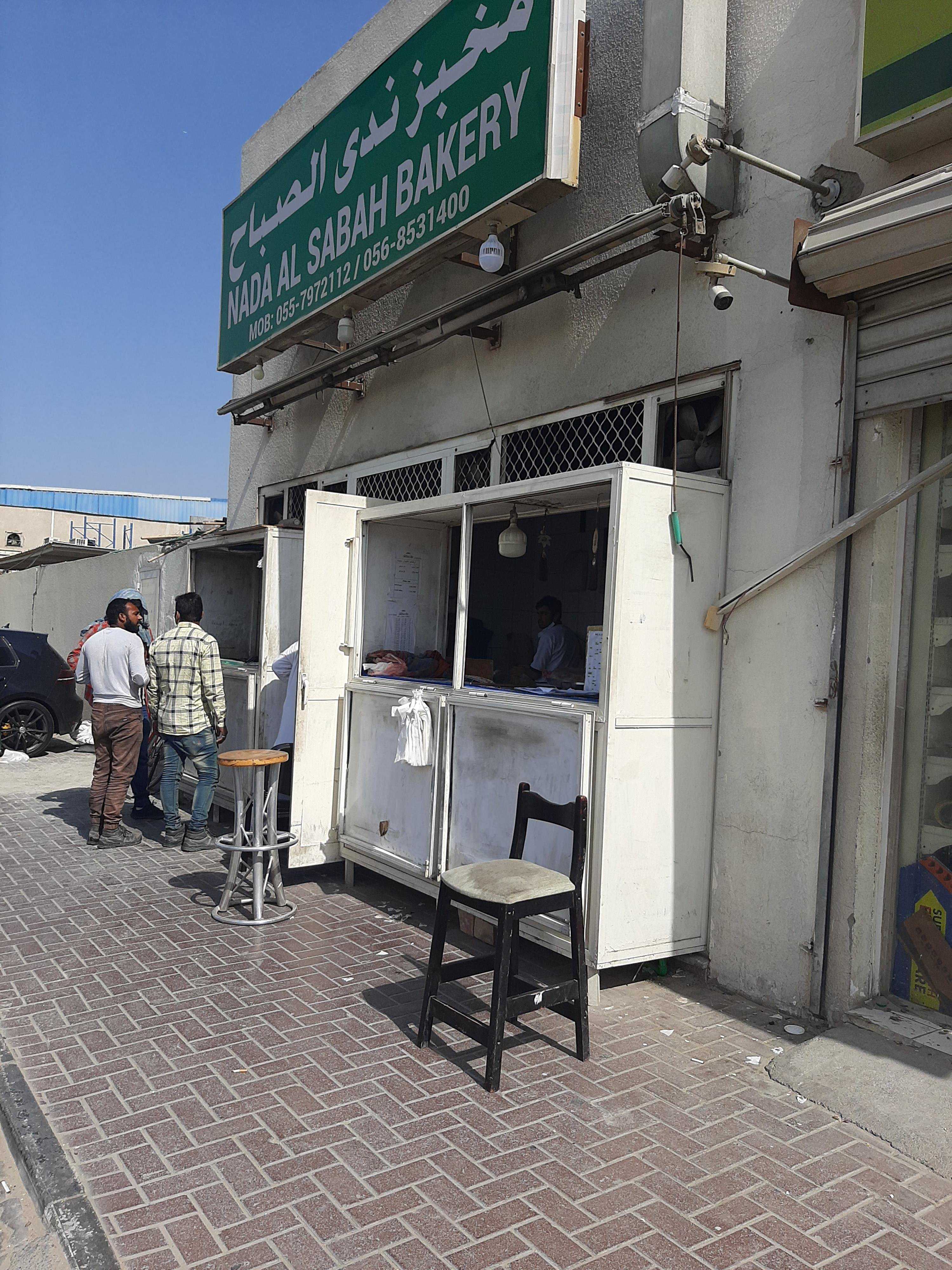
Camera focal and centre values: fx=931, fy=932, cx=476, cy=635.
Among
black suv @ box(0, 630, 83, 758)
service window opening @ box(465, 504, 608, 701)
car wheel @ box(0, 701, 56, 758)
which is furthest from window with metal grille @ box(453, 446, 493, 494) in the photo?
car wheel @ box(0, 701, 56, 758)

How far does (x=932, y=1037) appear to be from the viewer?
13.0 feet

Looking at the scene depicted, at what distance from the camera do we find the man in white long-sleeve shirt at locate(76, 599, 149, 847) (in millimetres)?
7281

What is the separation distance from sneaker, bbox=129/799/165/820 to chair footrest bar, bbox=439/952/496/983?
5.10m

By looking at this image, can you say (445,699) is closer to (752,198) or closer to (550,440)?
(550,440)

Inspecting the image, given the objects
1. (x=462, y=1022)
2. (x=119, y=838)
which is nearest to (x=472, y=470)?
(x=119, y=838)

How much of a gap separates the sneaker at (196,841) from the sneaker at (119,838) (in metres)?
0.41

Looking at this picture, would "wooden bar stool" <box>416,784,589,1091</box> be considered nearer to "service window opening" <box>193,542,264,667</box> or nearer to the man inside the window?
the man inside the window

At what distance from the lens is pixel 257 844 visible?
5.79 meters

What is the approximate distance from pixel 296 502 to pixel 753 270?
638 cm

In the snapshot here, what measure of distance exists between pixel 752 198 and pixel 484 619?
6.88 meters

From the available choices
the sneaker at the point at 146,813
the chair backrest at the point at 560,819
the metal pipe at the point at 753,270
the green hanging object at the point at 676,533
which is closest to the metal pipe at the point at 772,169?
the metal pipe at the point at 753,270

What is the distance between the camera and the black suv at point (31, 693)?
1167cm

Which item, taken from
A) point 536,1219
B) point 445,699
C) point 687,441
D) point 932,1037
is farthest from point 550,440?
point 536,1219

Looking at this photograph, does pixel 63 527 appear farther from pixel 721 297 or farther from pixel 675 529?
pixel 721 297
